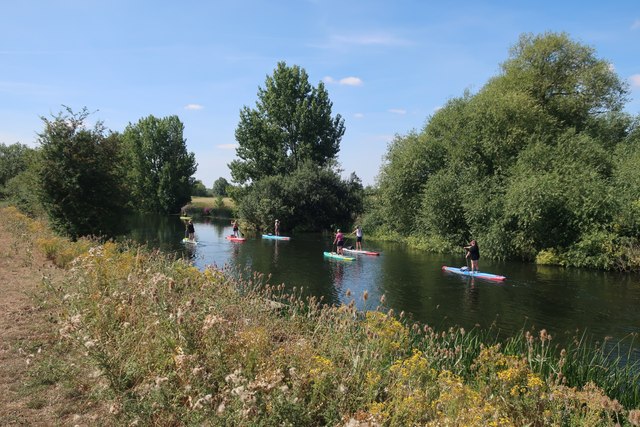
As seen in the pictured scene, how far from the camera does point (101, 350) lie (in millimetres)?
4254

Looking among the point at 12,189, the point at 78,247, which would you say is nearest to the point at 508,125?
the point at 78,247

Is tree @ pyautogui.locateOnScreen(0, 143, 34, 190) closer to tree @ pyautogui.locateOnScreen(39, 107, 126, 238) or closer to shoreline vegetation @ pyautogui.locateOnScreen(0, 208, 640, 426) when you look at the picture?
tree @ pyautogui.locateOnScreen(39, 107, 126, 238)

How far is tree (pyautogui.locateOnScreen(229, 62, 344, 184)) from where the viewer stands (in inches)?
1972

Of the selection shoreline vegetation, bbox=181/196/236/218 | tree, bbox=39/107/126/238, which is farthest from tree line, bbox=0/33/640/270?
shoreline vegetation, bbox=181/196/236/218

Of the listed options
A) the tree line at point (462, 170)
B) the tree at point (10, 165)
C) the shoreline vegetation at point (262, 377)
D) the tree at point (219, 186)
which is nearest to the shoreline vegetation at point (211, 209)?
the tree line at point (462, 170)

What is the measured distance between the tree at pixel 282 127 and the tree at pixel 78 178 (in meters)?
30.1

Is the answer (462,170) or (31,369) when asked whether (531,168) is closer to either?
(462,170)

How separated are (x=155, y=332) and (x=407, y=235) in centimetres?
3418

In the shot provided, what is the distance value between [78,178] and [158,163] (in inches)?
2100

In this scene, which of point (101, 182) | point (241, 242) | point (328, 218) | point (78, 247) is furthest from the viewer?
point (328, 218)

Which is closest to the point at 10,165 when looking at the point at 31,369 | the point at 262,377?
the point at 31,369

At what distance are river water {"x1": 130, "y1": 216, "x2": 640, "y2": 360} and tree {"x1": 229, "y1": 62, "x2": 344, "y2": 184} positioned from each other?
880 inches

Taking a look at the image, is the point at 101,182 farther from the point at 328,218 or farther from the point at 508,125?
the point at 328,218

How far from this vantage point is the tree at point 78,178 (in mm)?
18609
